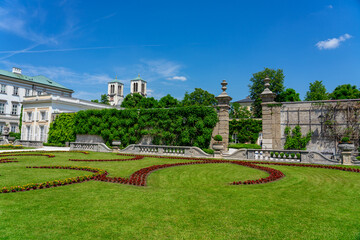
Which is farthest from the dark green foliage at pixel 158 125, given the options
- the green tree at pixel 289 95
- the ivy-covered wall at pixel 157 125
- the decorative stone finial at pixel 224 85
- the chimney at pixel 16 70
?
the chimney at pixel 16 70

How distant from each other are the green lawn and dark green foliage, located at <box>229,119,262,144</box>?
29.3 metres

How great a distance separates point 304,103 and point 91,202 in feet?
58.8

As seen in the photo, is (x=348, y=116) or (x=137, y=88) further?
(x=137, y=88)

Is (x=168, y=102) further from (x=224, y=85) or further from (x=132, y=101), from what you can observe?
(x=224, y=85)

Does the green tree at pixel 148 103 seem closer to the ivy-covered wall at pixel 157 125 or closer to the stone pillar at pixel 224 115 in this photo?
the ivy-covered wall at pixel 157 125

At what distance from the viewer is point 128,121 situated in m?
24.7

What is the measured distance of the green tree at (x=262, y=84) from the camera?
4350 centimetres

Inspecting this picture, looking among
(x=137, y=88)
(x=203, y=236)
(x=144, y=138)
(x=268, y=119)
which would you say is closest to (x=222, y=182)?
(x=203, y=236)

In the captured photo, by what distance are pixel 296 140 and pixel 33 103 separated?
39.4m

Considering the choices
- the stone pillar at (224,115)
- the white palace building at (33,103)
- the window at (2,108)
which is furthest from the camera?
the window at (2,108)

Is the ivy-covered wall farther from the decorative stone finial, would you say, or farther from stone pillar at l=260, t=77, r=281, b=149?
stone pillar at l=260, t=77, r=281, b=149

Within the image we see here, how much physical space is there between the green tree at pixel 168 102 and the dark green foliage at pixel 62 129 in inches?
876

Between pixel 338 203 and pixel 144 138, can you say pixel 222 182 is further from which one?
pixel 144 138

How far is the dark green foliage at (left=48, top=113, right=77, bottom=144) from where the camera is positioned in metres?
31.5
